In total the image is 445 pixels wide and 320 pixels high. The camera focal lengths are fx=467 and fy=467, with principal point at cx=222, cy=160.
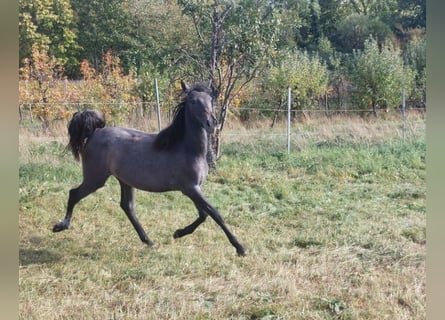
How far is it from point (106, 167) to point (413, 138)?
716 cm

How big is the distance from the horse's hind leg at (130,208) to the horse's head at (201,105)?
48.4 inches

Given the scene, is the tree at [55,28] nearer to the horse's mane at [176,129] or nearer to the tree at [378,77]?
the horse's mane at [176,129]

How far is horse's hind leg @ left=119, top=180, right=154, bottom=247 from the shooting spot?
461 centimetres

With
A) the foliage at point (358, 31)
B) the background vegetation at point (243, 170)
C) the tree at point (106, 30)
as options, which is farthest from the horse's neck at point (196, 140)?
the foliage at point (358, 31)

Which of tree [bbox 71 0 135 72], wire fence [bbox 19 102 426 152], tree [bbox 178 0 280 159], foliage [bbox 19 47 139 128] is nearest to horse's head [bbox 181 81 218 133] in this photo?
tree [bbox 178 0 280 159]

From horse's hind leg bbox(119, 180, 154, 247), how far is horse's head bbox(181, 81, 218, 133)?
123cm

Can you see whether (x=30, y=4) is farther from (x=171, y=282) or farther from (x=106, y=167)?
(x=171, y=282)

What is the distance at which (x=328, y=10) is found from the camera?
10.7m

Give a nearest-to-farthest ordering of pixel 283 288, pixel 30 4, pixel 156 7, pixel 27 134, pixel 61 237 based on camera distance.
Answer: pixel 283 288 < pixel 61 237 < pixel 27 134 < pixel 156 7 < pixel 30 4

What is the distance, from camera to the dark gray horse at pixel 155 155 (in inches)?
159

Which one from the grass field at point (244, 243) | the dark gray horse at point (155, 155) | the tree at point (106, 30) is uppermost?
the tree at point (106, 30)

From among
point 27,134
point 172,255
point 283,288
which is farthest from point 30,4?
point 283,288

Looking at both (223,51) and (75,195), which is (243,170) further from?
(75,195)

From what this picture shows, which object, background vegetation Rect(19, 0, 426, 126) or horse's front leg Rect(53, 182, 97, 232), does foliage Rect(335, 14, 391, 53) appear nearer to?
background vegetation Rect(19, 0, 426, 126)
